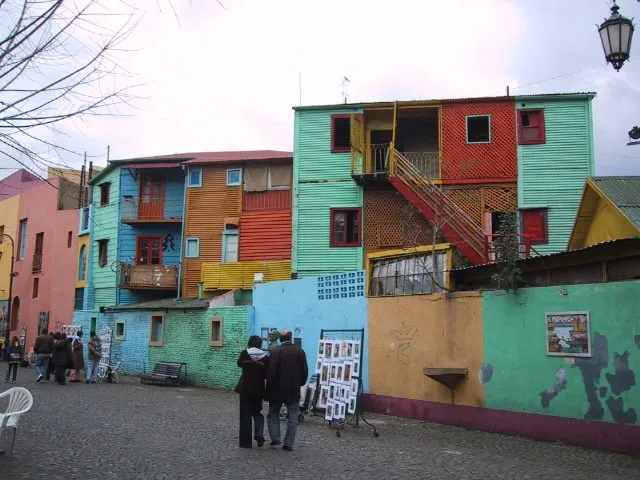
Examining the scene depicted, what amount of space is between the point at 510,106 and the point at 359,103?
17.5 feet

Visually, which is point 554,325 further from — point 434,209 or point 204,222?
point 204,222

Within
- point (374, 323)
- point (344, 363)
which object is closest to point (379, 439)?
point (344, 363)

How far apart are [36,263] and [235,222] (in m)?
17.0

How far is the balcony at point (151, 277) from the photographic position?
31484 mm

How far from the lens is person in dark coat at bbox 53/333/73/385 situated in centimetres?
2122

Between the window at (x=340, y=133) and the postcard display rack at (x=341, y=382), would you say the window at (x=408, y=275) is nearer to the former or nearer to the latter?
the postcard display rack at (x=341, y=382)

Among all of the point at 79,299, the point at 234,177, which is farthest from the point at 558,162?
the point at 79,299

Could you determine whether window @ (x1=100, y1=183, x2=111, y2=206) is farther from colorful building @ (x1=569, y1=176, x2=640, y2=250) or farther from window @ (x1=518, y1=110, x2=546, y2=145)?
colorful building @ (x1=569, y1=176, x2=640, y2=250)

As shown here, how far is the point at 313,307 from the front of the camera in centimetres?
1788

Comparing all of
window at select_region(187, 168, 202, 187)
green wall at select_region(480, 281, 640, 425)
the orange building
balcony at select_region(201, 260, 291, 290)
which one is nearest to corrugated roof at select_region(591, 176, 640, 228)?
green wall at select_region(480, 281, 640, 425)

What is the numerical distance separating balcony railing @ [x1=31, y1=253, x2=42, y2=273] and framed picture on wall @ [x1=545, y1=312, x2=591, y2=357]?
35027 mm

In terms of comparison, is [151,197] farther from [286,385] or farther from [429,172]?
[286,385]

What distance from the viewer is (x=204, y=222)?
3036 centimetres

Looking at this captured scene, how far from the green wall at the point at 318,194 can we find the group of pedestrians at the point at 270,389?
1452 cm
